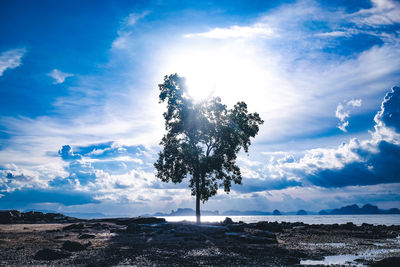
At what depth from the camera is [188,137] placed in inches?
1752

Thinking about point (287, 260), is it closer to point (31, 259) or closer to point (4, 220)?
point (31, 259)

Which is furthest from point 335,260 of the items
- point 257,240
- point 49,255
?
point 49,255

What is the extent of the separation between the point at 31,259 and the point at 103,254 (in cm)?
373

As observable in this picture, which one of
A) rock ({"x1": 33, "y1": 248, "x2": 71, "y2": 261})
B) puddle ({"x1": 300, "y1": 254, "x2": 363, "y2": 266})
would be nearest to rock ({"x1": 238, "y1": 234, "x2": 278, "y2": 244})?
puddle ({"x1": 300, "y1": 254, "x2": 363, "y2": 266})

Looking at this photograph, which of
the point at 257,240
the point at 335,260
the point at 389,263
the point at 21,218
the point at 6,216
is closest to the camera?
the point at 389,263

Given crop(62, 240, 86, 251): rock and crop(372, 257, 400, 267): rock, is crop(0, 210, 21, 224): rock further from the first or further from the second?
crop(372, 257, 400, 267): rock

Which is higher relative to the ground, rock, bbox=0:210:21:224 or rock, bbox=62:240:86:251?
rock, bbox=62:240:86:251

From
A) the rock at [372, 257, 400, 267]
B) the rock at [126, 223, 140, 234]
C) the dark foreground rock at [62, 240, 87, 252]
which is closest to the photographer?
the rock at [372, 257, 400, 267]

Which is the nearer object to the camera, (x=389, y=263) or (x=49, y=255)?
(x=389, y=263)

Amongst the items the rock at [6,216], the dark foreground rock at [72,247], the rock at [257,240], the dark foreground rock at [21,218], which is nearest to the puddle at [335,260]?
the rock at [257,240]

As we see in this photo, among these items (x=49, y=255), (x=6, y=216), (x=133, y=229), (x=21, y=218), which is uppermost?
(x=49, y=255)

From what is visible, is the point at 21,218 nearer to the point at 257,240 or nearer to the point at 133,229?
the point at 133,229

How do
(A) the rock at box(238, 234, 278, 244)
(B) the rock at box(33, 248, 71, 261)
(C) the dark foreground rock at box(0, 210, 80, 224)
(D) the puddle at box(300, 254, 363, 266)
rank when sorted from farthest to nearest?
(C) the dark foreground rock at box(0, 210, 80, 224)
(A) the rock at box(238, 234, 278, 244)
(D) the puddle at box(300, 254, 363, 266)
(B) the rock at box(33, 248, 71, 261)

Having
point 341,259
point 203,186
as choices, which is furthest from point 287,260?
point 203,186
